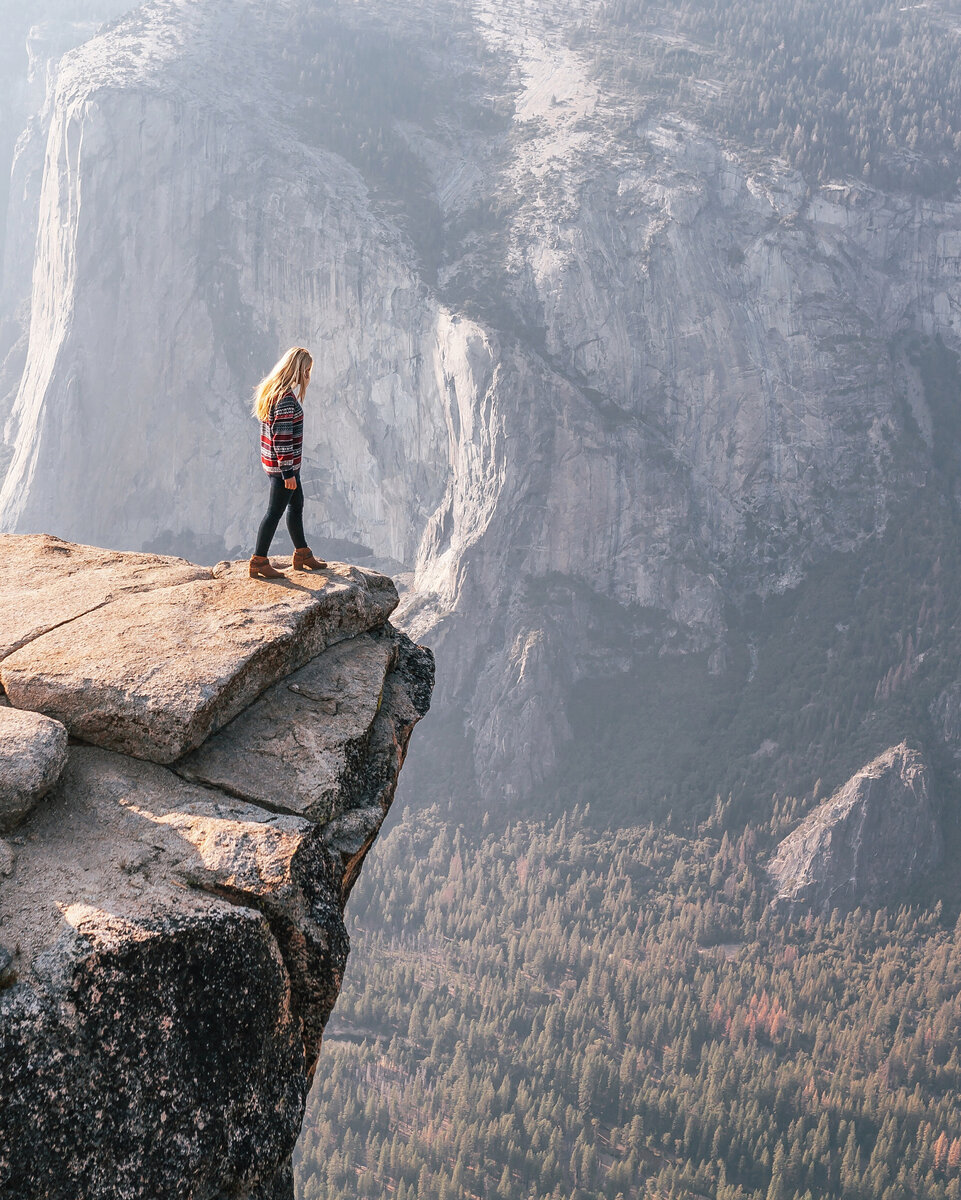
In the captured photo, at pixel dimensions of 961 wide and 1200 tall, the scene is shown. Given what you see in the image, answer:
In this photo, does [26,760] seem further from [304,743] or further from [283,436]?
[283,436]

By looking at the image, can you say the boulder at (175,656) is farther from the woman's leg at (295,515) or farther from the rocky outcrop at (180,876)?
the woman's leg at (295,515)

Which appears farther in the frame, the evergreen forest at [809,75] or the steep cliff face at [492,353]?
the evergreen forest at [809,75]

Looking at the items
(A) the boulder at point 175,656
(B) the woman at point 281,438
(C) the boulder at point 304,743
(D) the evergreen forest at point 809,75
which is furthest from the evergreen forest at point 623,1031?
(D) the evergreen forest at point 809,75

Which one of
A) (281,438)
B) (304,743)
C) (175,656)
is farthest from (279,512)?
(304,743)

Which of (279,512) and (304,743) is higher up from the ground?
(279,512)

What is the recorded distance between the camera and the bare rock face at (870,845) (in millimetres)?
118750

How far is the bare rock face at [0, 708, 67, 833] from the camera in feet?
34.8

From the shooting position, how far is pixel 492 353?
448ft

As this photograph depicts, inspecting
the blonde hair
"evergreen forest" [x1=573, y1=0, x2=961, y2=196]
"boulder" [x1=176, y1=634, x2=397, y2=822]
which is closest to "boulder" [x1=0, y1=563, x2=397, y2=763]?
"boulder" [x1=176, y1=634, x2=397, y2=822]

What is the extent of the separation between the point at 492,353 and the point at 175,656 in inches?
5055

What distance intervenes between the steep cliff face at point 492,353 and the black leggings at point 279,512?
120063 mm

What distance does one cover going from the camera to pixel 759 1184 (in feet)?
261

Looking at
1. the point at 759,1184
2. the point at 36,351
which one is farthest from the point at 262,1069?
the point at 36,351

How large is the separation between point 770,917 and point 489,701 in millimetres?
46003
